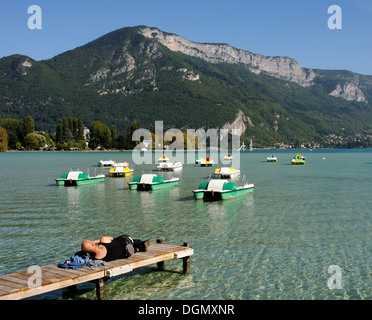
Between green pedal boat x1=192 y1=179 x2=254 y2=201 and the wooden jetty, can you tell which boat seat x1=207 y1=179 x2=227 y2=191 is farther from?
the wooden jetty

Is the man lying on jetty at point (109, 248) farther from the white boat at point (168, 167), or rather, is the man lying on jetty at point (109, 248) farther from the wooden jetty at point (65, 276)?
the white boat at point (168, 167)

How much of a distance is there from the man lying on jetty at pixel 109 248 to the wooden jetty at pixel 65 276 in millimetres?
276

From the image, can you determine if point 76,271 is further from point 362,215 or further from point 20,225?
point 362,215

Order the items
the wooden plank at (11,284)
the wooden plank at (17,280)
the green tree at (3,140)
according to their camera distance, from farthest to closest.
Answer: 1. the green tree at (3,140)
2. the wooden plank at (17,280)
3. the wooden plank at (11,284)

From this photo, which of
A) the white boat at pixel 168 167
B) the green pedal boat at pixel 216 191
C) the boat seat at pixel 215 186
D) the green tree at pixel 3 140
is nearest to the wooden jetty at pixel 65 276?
the green pedal boat at pixel 216 191

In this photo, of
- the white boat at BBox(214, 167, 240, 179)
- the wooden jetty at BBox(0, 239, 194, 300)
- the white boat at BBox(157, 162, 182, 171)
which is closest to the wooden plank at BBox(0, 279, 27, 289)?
the wooden jetty at BBox(0, 239, 194, 300)

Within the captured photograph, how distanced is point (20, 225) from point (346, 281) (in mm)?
19785

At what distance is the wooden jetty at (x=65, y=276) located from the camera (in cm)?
1138

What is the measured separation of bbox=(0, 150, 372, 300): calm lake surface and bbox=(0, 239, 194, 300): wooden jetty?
→ 1121 mm
